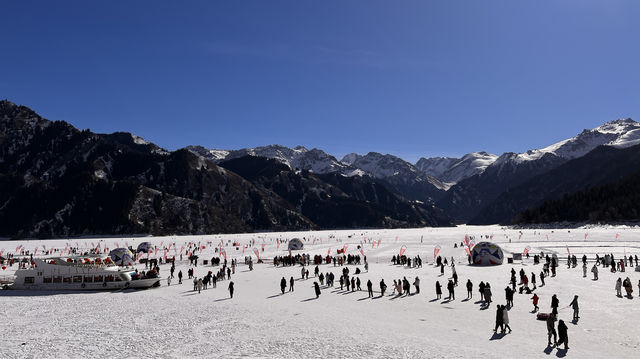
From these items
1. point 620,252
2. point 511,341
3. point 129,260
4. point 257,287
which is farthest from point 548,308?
point 129,260

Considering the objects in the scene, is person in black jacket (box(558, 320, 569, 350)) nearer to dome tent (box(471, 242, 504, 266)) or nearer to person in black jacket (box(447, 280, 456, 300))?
person in black jacket (box(447, 280, 456, 300))

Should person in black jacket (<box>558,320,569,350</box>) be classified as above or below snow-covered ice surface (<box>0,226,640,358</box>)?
above

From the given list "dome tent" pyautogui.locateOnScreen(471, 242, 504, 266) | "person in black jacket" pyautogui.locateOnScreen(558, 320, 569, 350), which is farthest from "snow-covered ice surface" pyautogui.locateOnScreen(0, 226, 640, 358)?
"dome tent" pyautogui.locateOnScreen(471, 242, 504, 266)

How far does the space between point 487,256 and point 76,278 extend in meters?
45.5

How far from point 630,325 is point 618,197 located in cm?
17566

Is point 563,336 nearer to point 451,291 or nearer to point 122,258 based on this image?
point 451,291

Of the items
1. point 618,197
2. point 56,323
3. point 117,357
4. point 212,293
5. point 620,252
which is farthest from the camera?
point 618,197

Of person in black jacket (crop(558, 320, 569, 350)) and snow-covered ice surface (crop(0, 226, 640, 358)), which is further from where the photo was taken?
snow-covered ice surface (crop(0, 226, 640, 358))

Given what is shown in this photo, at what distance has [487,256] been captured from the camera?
162ft

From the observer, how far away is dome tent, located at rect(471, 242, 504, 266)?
49.2 metres

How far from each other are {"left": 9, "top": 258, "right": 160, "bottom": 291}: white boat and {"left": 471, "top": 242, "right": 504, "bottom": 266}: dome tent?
121 ft

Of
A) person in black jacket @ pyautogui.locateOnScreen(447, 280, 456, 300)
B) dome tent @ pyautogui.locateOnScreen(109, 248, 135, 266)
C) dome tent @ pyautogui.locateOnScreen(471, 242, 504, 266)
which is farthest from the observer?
dome tent @ pyautogui.locateOnScreen(109, 248, 135, 266)

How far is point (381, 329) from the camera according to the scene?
76.9ft

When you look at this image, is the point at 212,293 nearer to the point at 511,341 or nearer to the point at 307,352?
the point at 307,352
